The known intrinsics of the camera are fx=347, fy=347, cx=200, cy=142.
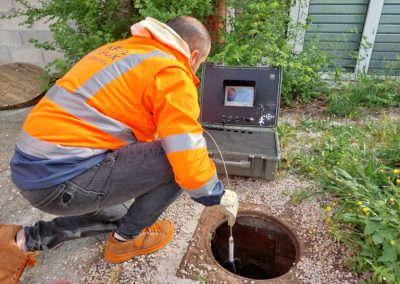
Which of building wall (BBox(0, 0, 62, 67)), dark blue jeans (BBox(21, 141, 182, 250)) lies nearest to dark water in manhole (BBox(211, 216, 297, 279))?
dark blue jeans (BBox(21, 141, 182, 250))

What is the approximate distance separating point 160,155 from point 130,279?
2.40 ft

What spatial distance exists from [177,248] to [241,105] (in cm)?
135

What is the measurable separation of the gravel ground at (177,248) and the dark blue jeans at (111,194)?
161 millimetres

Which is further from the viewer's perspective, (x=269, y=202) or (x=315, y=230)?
(x=269, y=202)

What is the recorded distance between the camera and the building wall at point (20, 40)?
459cm

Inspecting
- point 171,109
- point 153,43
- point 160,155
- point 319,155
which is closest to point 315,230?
point 319,155

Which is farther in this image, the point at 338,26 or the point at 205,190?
the point at 338,26

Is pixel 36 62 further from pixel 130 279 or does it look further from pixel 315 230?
pixel 315 230

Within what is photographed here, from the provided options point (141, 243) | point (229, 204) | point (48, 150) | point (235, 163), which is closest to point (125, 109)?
point (48, 150)

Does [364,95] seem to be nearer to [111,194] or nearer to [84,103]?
[111,194]

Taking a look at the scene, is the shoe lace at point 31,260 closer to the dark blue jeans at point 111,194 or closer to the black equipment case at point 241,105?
the dark blue jeans at point 111,194

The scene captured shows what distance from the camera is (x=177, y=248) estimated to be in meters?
2.13

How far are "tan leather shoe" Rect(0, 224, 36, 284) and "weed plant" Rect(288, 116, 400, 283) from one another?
1.82m

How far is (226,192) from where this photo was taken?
77.0 inches
